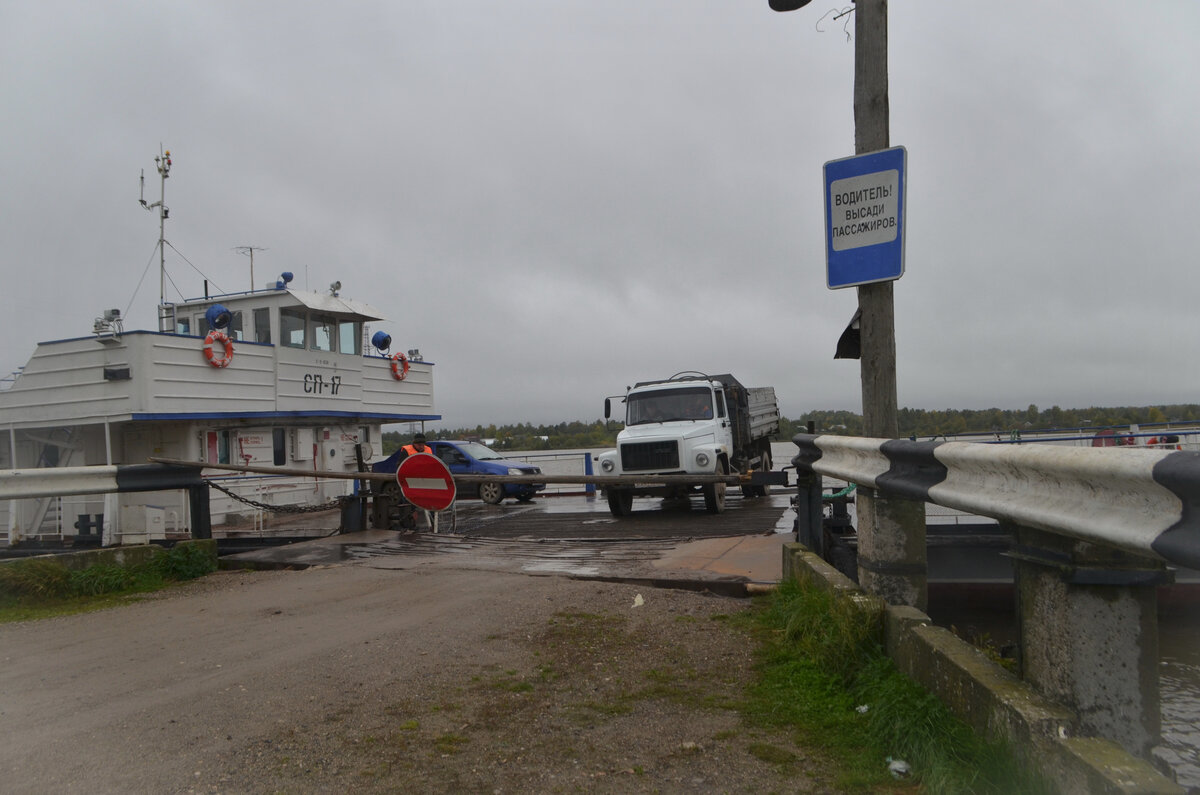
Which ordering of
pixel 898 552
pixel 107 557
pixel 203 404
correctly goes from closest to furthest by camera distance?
1. pixel 898 552
2. pixel 107 557
3. pixel 203 404

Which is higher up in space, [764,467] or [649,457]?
[649,457]

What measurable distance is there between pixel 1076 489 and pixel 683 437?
1388 centimetres

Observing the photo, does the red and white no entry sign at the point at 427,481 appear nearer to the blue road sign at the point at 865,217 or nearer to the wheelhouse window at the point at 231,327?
the blue road sign at the point at 865,217

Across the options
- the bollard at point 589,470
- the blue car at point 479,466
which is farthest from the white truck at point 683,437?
the blue car at point 479,466

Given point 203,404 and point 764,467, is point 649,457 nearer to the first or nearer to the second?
point 764,467

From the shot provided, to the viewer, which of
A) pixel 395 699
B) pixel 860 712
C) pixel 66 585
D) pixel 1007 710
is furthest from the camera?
pixel 66 585

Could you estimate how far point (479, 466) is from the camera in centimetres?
2234

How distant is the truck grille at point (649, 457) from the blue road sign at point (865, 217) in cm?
1065

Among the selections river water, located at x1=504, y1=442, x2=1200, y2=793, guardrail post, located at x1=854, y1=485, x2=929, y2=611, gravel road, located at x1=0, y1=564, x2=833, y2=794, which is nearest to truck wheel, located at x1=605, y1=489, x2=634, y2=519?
river water, located at x1=504, y1=442, x2=1200, y2=793

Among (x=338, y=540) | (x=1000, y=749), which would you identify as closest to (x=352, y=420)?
(x=338, y=540)

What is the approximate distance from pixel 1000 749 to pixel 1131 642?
549mm

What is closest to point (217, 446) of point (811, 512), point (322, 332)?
point (322, 332)

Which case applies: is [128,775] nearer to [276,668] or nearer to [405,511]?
[276,668]

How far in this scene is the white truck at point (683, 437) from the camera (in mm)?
16281
